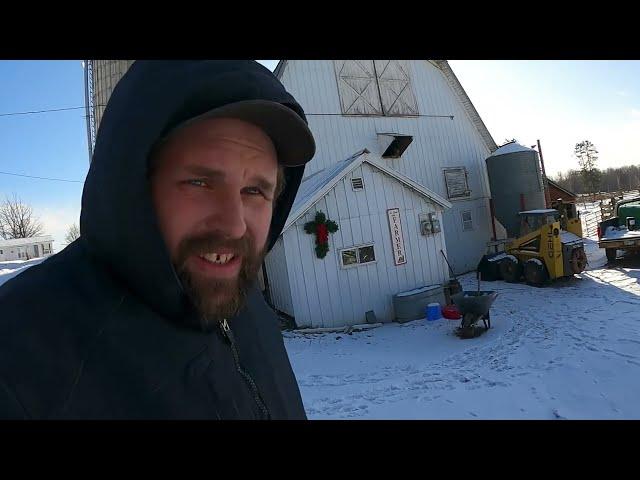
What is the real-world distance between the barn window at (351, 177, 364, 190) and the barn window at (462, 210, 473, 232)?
24.7 ft

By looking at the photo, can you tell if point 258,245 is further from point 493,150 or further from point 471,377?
point 493,150

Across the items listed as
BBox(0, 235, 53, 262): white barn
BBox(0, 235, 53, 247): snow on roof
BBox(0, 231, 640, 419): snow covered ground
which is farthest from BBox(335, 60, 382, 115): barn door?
BBox(0, 235, 53, 247): snow on roof

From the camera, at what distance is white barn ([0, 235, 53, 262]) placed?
1170 inches

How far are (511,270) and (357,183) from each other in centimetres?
604

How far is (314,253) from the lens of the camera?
9359 mm

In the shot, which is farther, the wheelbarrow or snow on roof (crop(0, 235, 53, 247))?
snow on roof (crop(0, 235, 53, 247))

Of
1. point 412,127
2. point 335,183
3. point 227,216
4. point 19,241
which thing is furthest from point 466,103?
point 19,241

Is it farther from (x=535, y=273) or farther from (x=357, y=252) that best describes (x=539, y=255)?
(x=357, y=252)

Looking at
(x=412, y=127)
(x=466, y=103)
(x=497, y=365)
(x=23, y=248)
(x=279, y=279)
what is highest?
(x=466, y=103)

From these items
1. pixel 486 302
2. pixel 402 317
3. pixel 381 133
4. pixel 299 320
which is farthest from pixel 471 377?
pixel 381 133

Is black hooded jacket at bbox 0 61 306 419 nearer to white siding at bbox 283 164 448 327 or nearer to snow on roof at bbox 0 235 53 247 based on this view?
white siding at bbox 283 164 448 327

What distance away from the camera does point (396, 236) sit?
33.3 feet

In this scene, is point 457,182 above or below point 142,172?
above
